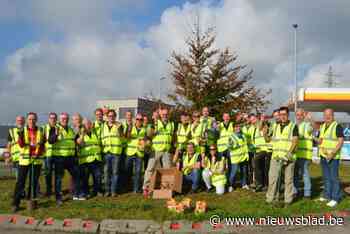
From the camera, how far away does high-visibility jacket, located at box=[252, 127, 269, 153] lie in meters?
11.5

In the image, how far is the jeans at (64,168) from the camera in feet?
34.1

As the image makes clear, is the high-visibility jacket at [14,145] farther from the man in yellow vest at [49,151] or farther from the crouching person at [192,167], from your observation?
the crouching person at [192,167]

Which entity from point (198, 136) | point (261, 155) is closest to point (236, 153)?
point (261, 155)

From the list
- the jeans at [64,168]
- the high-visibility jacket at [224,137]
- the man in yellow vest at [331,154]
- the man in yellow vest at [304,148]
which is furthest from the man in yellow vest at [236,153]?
the jeans at [64,168]

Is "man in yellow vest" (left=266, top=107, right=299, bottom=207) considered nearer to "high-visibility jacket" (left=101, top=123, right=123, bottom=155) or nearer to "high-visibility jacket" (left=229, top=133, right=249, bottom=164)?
"high-visibility jacket" (left=229, top=133, right=249, bottom=164)

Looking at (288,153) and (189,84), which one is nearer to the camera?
(288,153)

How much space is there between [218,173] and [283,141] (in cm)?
229

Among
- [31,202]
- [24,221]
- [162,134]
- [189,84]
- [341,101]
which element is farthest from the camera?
[341,101]

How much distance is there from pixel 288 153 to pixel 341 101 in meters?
20.0

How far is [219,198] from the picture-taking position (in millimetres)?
10836

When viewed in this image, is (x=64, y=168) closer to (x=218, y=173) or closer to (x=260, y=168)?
(x=218, y=173)

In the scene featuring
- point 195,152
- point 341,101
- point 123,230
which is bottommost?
point 123,230

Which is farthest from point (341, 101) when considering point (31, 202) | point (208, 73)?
point (31, 202)

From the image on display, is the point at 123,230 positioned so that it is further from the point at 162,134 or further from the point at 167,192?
the point at 162,134
